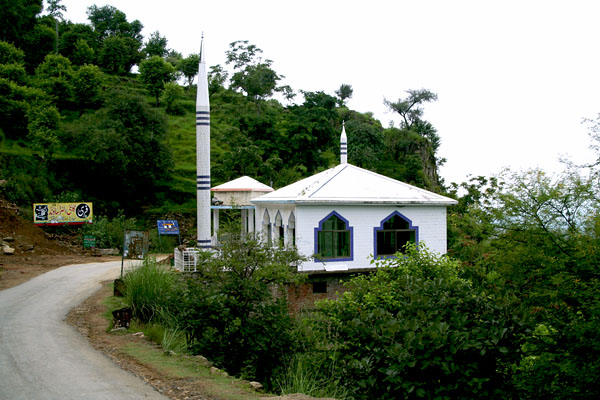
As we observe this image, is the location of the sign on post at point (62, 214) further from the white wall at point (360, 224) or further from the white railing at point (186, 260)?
the white wall at point (360, 224)

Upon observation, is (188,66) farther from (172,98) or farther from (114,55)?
(172,98)

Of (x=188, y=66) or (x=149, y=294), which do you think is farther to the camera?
(x=188, y=66)

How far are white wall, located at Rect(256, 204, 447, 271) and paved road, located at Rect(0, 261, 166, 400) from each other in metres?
7.84

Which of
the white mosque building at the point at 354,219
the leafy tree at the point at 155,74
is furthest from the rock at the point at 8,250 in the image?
the leafy tree at the point at 155,74

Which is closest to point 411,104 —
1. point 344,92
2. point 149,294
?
point 344,92

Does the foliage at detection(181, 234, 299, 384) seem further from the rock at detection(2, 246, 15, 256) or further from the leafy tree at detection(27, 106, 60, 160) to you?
the leafy tree at detection(27, 106, 60, 160)

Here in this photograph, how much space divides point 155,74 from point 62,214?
29.0 metres

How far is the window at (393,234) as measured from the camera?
2098 cm

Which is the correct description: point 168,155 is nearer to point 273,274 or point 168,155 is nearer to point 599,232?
point 273,274

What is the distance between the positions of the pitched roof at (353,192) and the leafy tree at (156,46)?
50.7 m

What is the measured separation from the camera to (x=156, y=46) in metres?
67.3

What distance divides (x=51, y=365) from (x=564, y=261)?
7941 millimetres

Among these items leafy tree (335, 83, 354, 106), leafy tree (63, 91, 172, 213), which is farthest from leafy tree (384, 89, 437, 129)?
leafy tree (63, 91, 172, 213)

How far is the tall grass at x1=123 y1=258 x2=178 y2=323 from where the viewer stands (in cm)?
1264
